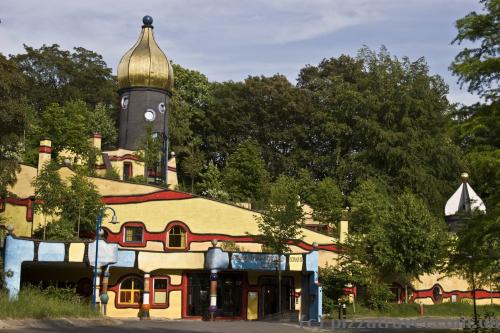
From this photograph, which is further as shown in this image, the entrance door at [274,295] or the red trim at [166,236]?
the entrance door at [274,295]

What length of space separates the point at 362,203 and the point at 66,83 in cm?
2835

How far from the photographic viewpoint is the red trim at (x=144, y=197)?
102 feet

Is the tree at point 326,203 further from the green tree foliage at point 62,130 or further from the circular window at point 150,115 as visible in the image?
the green tree foliage at point 62,130

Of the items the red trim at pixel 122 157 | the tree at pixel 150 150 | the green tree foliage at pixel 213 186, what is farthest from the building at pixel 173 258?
the green tree foliage at pixel 213 186

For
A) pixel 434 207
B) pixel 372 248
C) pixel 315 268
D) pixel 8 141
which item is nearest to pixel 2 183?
pixel 8 141

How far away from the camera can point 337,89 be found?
52969mm

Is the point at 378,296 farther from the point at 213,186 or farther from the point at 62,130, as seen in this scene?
the point at 62,130

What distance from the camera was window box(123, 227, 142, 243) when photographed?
101 feet

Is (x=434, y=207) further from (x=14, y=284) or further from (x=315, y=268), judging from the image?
(x=14, y=284)

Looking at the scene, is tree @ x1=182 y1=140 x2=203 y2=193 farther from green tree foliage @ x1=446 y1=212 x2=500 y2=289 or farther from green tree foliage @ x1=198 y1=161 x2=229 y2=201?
green tree foliage @ x1=446 y1=212 x2=500 y2=289

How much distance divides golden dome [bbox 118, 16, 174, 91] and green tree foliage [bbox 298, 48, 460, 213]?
1456cm

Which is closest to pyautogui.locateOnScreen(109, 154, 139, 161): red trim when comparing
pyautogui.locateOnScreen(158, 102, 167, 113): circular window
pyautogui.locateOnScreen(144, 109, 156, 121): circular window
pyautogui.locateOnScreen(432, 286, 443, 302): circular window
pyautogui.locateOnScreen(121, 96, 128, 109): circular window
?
pyautogui.locateOnScreen(144, 109, 156, 121): circular window

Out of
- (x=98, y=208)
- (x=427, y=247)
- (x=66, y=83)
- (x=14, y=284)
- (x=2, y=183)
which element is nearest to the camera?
(x=14, y=284)

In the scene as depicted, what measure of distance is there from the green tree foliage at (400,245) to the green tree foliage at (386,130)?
10905 millimetres
